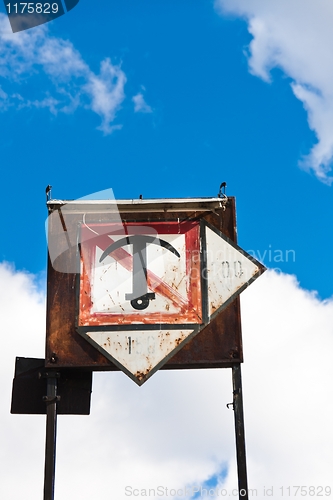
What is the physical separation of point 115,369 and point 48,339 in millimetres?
935

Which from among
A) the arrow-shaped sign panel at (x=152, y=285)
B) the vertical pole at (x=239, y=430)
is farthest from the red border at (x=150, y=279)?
the vertical pole at (x=239, y=430)

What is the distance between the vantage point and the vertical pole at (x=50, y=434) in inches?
350

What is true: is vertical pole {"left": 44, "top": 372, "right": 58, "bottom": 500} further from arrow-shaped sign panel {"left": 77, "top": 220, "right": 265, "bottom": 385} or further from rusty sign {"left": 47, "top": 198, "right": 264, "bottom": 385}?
arrow-shaped sign panel {"left": 77, "top": 220, "right": 265, "bottom": 385}

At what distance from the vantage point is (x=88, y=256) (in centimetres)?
973

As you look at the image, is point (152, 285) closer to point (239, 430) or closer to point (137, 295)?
point (137, 295)

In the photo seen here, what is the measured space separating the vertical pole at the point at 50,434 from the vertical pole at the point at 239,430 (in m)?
2.25

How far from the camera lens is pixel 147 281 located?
9594 mm

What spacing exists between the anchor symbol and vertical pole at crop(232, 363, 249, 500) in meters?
1.45

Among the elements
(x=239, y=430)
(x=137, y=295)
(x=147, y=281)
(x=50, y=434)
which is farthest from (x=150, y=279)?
(x=50, y=434)

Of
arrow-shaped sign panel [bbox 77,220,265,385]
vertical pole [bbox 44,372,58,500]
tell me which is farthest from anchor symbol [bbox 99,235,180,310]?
vertical pole [bbox 44,372,58,500]

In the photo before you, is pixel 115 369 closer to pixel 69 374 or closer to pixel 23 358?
pixel 69 374

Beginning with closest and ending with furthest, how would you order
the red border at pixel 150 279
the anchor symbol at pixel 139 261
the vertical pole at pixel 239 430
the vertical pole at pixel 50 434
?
the vertical pole at pixel 239 430
the vertical pole at pixel 50 434
the red border at pixel 150 279
the anchor symbol at pixel 139 261

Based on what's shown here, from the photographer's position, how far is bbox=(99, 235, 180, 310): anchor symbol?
31.2 feet

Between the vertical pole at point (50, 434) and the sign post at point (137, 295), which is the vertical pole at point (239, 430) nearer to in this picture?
the sign post at point (137, 295)
